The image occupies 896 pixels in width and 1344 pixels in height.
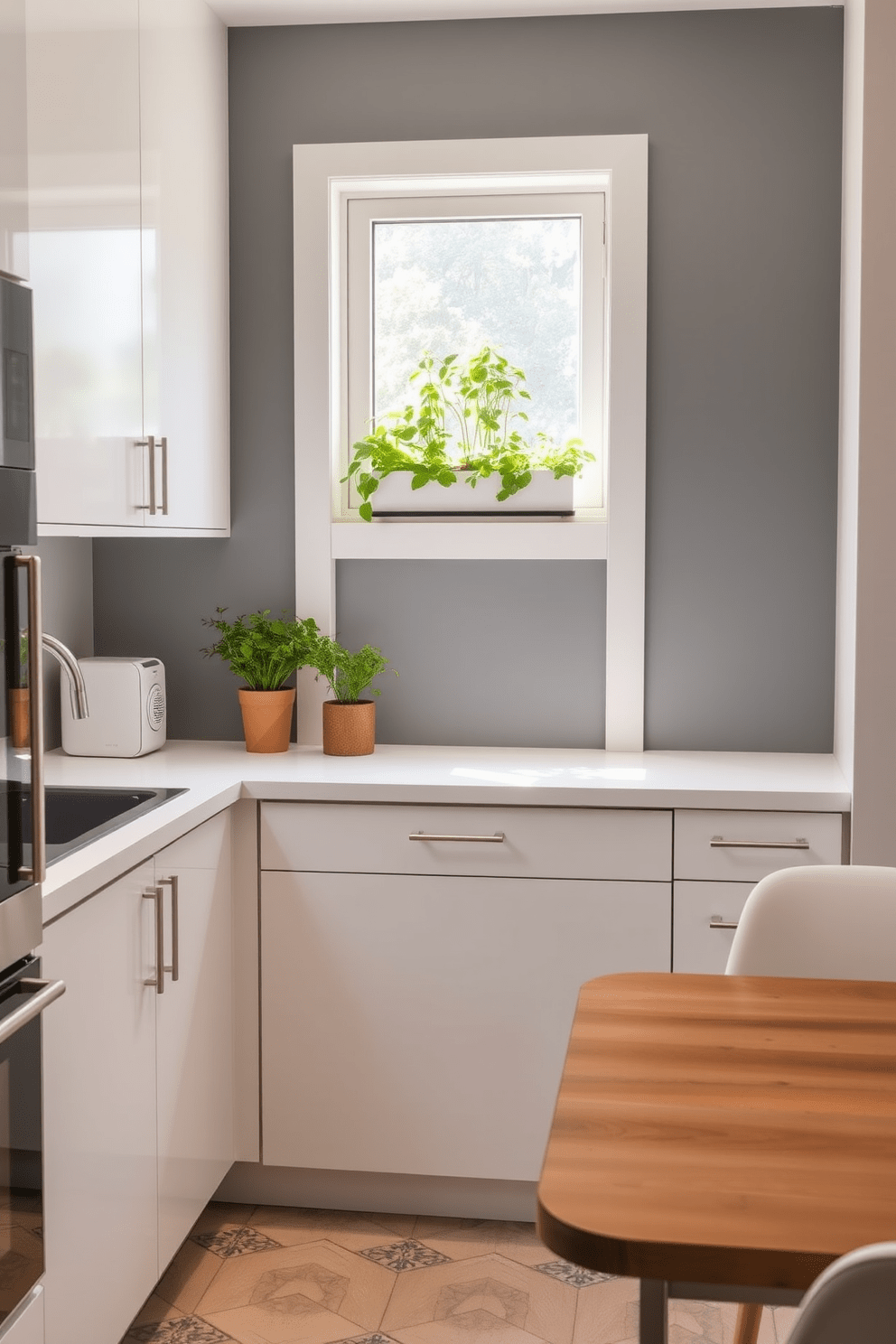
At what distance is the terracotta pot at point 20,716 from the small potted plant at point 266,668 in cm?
141

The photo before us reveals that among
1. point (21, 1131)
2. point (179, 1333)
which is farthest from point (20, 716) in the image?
point (179, 1333)

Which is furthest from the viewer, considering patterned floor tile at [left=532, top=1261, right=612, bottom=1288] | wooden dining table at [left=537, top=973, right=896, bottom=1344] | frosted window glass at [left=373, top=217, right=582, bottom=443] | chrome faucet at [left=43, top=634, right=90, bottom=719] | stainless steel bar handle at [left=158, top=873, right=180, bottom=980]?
frosted window glass at [left=373, top=217, right=582, bottom=443]

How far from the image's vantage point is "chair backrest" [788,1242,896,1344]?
766 millimetres

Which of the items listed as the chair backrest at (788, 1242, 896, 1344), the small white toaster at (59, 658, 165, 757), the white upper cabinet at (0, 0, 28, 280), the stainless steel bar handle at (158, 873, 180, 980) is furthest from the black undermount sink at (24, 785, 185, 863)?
the chair backrest at (788, 1242, 896, 1344)

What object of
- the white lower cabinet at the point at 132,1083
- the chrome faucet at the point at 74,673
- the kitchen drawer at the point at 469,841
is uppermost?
the chrome faucet at the point at 74,673

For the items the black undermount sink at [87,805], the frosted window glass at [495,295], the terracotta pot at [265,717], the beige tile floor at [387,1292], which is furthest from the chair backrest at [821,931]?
the frosted window glass at [495,295]

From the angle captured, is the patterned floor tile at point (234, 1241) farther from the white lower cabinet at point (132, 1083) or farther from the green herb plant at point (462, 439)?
the green herb plant at point (462, 439)

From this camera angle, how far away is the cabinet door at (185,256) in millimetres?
2568

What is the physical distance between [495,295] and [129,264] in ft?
3.25

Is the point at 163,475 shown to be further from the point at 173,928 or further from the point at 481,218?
the point at 481,218

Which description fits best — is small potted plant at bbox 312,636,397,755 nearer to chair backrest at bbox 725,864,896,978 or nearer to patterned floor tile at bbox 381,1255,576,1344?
patterned floor tile at bbox 381,1255,576,1344

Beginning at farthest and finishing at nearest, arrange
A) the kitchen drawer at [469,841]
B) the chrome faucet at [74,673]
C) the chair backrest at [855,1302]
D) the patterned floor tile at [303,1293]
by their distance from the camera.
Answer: the kitchen drawer at [469,841] < the patterned floor tile at [303,1293] < the chrome faucet at [74,673] < the chair backrest at [855,1302]

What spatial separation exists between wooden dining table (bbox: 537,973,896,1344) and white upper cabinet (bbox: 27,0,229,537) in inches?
50.4

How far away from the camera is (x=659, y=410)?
3020 mm
